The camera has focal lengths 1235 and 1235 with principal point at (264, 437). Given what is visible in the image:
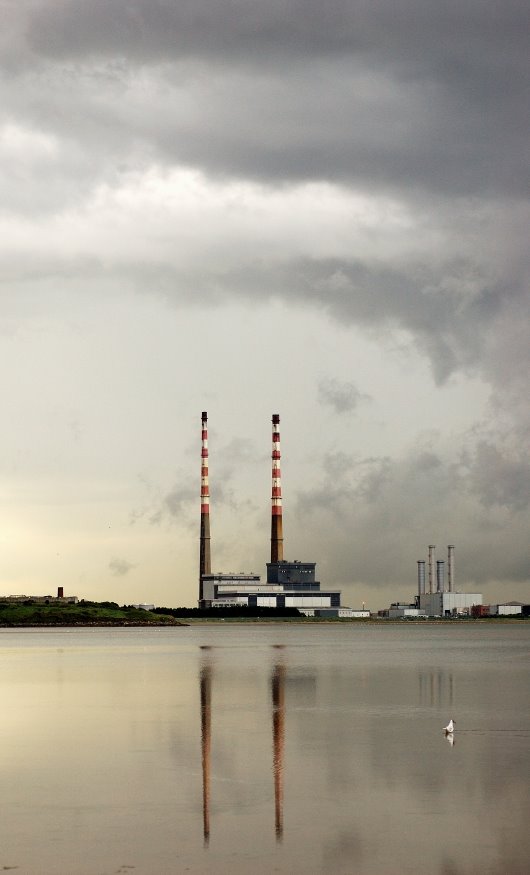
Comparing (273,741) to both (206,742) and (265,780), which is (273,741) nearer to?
(206,742)

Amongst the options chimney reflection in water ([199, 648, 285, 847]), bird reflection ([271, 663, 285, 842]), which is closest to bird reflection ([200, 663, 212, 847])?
chimney reflection in water ([199, 648, 285, 847])

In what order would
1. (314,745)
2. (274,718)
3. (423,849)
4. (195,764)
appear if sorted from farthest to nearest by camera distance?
(274,718) → (314,745) → (195,764) → (423,849)

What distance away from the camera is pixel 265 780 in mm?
27156

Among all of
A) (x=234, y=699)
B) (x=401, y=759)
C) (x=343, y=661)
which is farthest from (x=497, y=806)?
(x=343, y=661)

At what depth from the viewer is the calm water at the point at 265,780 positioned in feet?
64.4

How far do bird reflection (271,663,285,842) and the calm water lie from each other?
0.06 metres

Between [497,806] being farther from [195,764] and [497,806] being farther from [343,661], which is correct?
[343,661]

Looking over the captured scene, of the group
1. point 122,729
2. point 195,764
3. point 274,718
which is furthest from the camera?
point 274,718

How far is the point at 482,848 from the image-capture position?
20.1 metres

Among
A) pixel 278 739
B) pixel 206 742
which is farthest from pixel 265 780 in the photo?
pixel 278 739

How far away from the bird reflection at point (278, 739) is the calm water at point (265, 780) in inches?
2.2

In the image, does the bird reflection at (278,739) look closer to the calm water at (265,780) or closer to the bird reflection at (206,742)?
the calm water at (265,780)

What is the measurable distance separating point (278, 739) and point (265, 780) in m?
7.95

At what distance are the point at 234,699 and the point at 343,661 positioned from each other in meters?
36.6
